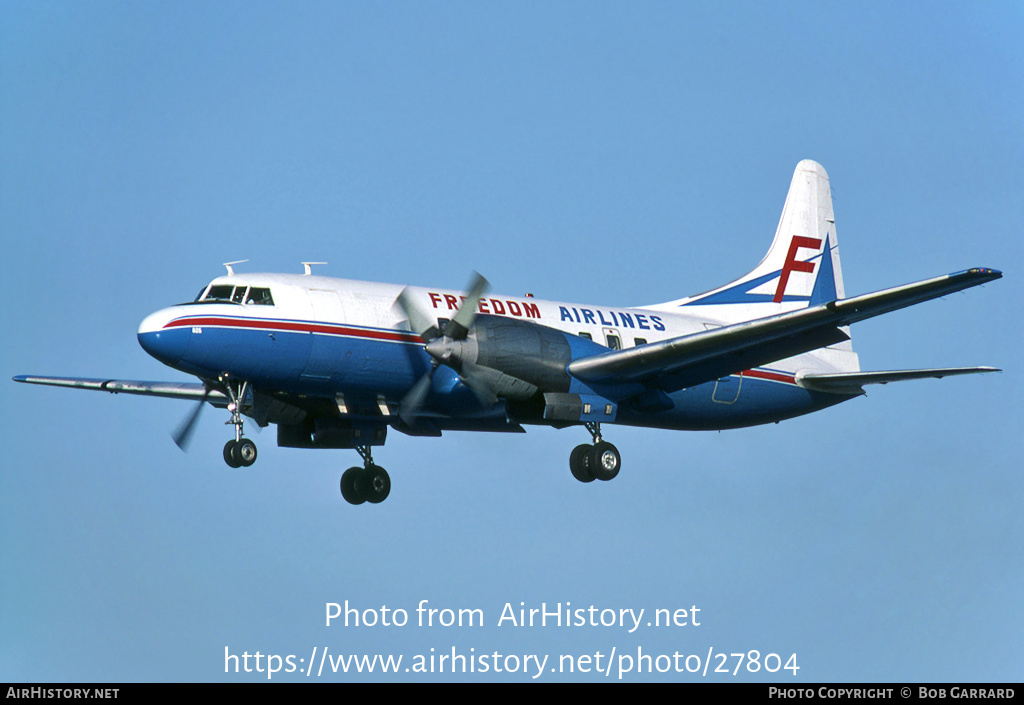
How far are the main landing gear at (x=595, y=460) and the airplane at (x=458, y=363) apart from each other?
0.09 feet

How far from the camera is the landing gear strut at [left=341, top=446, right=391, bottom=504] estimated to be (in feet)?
86.4

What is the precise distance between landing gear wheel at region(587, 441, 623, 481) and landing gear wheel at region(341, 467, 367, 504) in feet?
16.4

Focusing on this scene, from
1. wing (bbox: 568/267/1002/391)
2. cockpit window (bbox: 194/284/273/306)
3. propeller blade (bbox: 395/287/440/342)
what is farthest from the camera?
propeller blade (bbox: 395/287/440/342)

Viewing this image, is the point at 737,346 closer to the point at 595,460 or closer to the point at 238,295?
the point at 595,460

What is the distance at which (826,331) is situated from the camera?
22.3 meters

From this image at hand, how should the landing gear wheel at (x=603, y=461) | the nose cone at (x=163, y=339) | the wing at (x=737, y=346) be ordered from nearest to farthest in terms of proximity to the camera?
the wing at (x=737, y=346) < the nose cone at (x=163, y=339) < the landing gear wheel at (x=603, y=461)

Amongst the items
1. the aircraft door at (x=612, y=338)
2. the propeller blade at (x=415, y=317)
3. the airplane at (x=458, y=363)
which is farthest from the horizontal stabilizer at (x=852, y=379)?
the propeller blade at (x=415, y=317)

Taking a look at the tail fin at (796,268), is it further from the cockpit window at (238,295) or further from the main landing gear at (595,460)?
the cockpit window at (238,295)

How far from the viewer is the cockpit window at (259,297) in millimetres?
22203

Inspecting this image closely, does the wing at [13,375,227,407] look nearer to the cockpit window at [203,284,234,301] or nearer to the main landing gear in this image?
the cockpit window at [203,284,234,301]

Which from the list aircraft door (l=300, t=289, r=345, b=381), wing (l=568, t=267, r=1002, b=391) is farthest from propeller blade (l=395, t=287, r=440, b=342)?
wing (l=568, t=267, r=1002, b=391)

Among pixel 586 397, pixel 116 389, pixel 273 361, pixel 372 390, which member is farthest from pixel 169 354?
pixel 586 397

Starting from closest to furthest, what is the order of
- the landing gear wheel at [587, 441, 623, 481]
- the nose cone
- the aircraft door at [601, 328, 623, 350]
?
the nose cone
the landing gear wheel at [587, 441, 623, 481]
the aircraft door at [601, 328, 623, 350]
